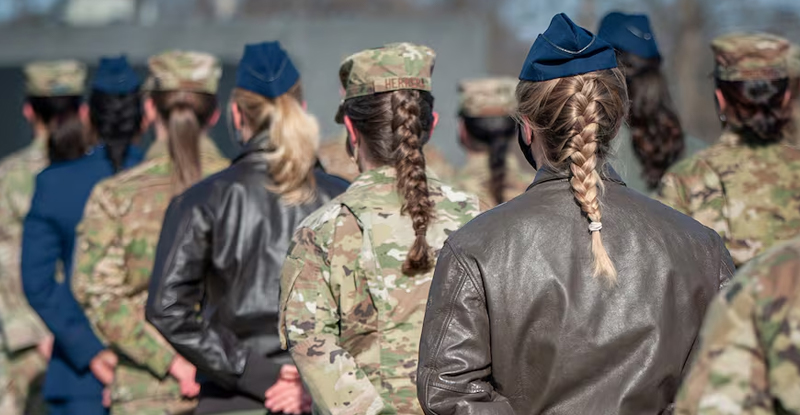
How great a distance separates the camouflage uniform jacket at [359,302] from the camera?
3.11 m

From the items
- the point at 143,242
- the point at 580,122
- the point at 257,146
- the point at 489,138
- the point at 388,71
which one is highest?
the point at 580,122

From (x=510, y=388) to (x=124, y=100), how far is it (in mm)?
4122

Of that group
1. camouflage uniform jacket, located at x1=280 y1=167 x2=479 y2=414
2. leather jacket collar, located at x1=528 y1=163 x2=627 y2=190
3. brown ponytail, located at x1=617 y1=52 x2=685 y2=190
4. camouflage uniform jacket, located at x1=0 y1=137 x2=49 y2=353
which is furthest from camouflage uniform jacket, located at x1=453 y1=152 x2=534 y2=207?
leather jacket collar, located at x1=528 y1=163 x2=627 y2=190

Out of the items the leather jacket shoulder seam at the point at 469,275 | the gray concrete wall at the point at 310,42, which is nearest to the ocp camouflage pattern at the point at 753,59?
the leather jacket shoulder seam at the point at 469,275

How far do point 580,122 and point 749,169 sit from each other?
A: 1.90 m

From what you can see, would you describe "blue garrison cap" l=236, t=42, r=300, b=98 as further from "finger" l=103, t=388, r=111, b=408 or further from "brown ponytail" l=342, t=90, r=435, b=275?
"finger" l=103, t=388, r=111, b=408

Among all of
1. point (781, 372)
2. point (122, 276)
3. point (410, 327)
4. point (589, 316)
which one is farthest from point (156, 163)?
point (781, 372)

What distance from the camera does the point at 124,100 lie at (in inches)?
A: 239

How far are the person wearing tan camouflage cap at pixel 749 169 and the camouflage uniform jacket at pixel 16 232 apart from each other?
426cm

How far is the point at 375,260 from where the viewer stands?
318 centimetres

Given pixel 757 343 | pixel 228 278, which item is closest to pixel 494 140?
pixel 228 278

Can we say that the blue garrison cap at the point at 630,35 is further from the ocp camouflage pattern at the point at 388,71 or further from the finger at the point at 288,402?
the finger at the point at 288,402

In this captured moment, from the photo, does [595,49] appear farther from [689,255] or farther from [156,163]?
[156,163]

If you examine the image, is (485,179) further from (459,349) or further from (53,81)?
(459,349)
